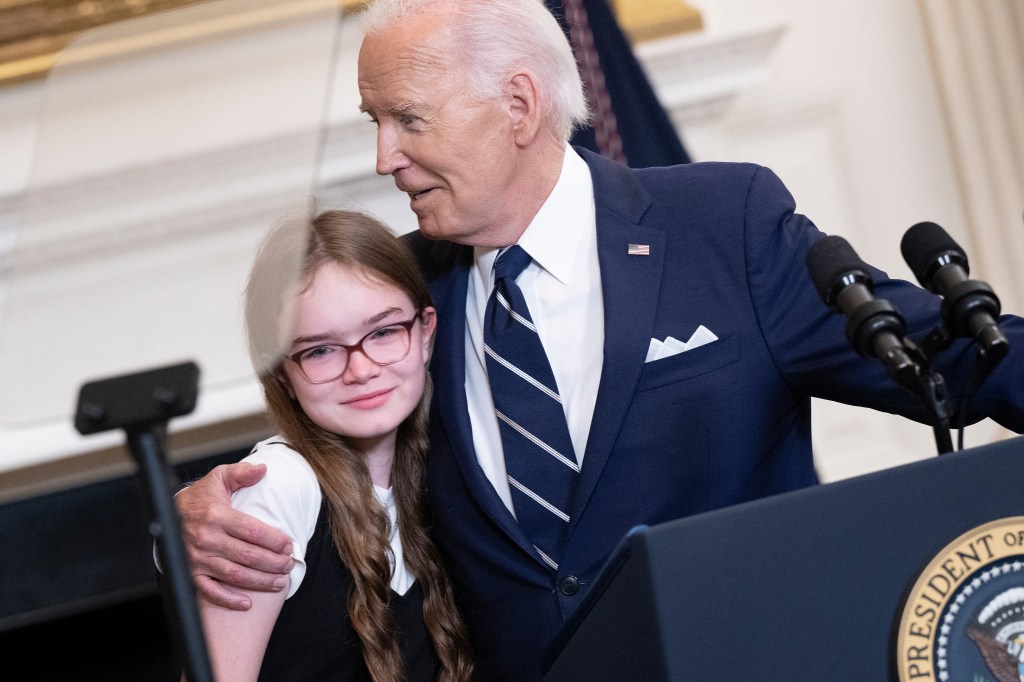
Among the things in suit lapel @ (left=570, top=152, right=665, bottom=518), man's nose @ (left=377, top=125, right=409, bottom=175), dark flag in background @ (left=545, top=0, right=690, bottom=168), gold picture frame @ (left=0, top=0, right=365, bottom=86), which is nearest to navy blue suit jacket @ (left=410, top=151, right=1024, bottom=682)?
Answer: suit lapel @ (left=570, top=152, right=665, bottom=518)

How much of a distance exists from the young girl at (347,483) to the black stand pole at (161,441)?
75 centimetres

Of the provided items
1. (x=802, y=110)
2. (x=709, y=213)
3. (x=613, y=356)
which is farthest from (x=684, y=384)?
(x=802, y=110)

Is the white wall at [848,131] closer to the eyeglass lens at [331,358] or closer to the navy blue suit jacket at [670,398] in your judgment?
the navy blue suit jacket at [670,398]

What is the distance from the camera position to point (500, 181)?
1833mm

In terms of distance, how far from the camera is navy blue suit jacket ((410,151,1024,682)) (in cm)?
169

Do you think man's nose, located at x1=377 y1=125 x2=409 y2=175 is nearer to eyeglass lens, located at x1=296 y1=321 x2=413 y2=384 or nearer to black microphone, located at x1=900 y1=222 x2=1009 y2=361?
eyeglass lens, located at x1=296 y1=321 x2=413 y2=384

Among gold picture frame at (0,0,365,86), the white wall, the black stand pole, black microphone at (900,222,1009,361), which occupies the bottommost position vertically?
the white wall

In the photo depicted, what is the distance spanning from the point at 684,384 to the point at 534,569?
1.15 ft

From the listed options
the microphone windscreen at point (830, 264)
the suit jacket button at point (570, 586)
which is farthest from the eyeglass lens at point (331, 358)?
the microphone windscreen at point (830, 264)

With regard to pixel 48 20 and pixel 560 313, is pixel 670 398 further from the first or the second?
pixel 48 20

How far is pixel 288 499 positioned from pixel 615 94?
1.43m

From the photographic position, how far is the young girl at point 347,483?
1629 millimetres

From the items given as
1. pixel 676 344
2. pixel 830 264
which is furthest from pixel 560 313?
pixel 830 264

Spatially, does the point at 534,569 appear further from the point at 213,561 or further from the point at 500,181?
the point at 500,181
